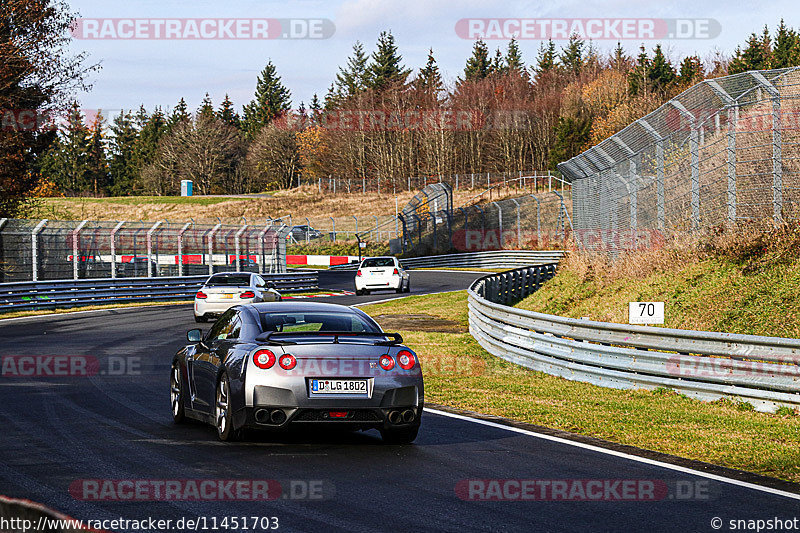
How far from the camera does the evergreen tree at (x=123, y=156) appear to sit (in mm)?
147312

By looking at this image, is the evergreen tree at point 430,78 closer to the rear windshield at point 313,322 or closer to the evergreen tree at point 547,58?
the evergreen tree at point 547,58

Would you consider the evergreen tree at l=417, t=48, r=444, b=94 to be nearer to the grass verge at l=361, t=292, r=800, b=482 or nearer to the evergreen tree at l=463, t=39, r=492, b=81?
the evergreen tree at l=463, t=39, r=492, b=81

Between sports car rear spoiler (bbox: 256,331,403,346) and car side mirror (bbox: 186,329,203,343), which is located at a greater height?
sports car rear spoiler (bbox: 256,331,403,346)

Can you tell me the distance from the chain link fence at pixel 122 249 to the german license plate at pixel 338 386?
25099 mm

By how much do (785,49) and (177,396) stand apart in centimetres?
9555

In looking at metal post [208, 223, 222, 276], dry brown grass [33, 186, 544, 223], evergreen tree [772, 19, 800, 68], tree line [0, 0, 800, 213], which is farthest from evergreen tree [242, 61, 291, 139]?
metal post [208, 223, 222, 276]

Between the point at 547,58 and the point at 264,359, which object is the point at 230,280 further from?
the point at 547,58

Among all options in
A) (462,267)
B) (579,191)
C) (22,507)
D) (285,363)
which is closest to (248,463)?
(285,363)

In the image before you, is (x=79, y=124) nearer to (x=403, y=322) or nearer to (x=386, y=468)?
(x=403, y=322)

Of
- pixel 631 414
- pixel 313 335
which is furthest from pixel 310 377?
pixel 631 414

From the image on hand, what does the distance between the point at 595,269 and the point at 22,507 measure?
67.5 feet

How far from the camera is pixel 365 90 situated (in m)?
119

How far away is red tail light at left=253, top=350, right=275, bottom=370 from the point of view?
8.65 metres

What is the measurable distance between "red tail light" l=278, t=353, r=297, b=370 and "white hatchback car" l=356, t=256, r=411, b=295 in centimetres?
2888
